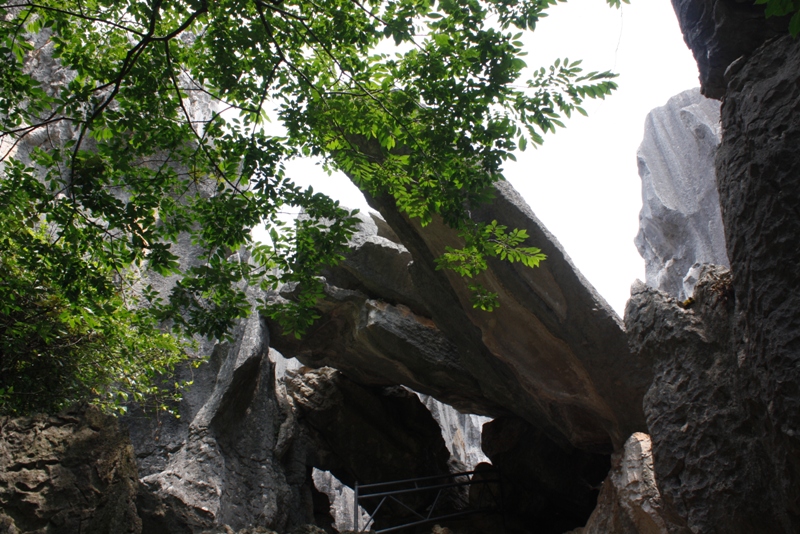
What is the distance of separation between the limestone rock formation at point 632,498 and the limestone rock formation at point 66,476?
5.95m

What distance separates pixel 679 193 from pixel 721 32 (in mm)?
18044

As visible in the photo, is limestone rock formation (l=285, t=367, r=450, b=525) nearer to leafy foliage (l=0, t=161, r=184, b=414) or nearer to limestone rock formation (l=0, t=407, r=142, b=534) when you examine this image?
leafy foliage (l=0, t=161, r=184, b=414)

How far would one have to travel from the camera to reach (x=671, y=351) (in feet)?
13.9

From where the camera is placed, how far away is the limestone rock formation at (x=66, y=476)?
5.42 m

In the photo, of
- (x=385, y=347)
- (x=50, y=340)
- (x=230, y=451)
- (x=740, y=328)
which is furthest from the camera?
(x=385, y=347)

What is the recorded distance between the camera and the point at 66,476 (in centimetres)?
578

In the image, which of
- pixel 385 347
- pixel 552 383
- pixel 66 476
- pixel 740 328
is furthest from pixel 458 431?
pixel 740 328

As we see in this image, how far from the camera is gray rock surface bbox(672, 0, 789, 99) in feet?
11.6

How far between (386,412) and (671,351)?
35.0 feet

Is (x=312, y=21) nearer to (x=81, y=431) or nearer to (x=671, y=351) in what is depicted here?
(x=671, y=351)

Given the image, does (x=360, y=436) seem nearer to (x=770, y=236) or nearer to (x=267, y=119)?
(x=267, y=119)

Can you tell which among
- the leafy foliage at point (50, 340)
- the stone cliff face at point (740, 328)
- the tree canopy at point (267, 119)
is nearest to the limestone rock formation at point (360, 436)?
the leafy foliage at point (50, 340)

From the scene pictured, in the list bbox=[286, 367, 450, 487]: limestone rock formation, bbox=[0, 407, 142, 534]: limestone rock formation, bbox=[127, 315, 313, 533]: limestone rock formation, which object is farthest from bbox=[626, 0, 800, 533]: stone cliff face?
bbox=[286, 367, 450, 487]: limestone rock formation

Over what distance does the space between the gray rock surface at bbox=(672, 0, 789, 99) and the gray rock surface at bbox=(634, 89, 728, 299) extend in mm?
14680
